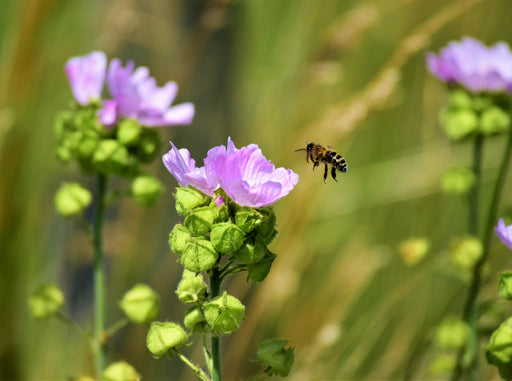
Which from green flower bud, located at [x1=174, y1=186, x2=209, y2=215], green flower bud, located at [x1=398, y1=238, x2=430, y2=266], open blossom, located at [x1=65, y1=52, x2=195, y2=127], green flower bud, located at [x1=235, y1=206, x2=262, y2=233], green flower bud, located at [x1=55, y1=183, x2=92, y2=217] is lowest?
green flower bud, located at [x1=235, y1=206, x2=262, y2=233]

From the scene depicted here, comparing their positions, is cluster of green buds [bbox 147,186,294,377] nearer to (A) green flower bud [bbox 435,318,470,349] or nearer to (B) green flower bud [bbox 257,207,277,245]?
(B) green flower bud [bbox 257,207,277,245]

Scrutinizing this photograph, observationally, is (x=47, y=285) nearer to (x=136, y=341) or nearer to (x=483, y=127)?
(x=136, y=341)

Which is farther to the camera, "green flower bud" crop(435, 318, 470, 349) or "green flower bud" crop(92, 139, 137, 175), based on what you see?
"green flower bud" crop(435, 318, 470, 349)

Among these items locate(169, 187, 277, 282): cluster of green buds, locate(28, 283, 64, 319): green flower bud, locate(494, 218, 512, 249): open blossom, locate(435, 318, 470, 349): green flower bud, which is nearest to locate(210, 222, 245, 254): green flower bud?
locate(169, 187, 277, 282): cluster of green buds

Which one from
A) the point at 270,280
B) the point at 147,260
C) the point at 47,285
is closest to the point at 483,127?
the point at 270,280

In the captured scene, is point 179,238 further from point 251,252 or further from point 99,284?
point 99,284

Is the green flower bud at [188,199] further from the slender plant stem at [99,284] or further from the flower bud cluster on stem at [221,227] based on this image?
the slender plant stem at [99,284]

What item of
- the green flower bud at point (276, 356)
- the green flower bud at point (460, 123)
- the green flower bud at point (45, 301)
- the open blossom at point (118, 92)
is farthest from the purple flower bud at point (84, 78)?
Answer: the green flower bud at point (460, 123)
